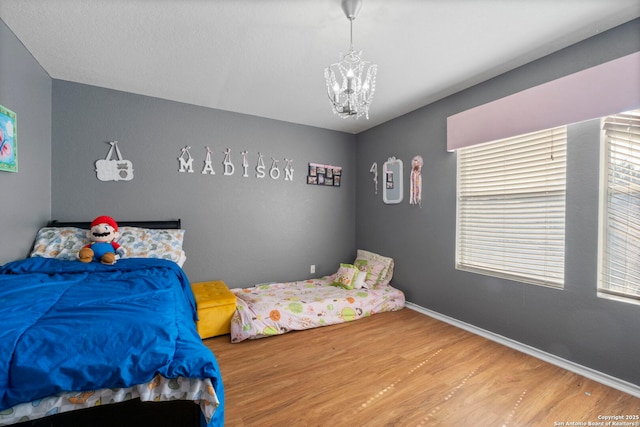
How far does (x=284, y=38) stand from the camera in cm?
201

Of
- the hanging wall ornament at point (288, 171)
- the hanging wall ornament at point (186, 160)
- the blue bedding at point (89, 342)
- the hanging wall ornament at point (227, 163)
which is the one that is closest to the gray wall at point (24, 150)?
the blue bedding at point (89, 342)

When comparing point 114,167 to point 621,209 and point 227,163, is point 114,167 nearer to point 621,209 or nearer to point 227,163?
point 227,163

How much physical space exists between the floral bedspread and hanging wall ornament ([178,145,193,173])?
154cm

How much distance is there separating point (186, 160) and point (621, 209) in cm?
387

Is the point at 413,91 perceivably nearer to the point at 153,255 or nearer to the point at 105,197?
the point at 153,255

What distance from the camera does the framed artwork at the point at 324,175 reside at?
3928 mm

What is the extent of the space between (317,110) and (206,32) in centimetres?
160

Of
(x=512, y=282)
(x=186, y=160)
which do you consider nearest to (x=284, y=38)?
(x=186, y=160)

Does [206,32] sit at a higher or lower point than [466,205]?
higher

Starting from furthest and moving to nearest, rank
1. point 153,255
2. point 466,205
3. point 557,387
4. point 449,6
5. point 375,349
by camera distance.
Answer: point 466,205
point 153,255
point 375,349
point 557,387
point 449,6

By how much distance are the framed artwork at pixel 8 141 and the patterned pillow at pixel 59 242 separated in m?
0.63

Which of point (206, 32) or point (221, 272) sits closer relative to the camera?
point (206, 32)

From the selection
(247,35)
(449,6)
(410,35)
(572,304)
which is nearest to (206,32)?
(247,35)

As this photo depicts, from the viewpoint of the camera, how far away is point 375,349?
2.38 meters
